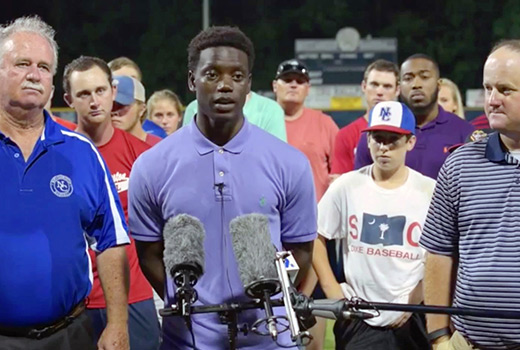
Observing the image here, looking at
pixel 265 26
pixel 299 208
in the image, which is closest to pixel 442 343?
→ pixel 299 208

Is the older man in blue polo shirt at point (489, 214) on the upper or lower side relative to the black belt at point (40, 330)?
upper

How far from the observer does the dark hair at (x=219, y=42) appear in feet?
16.4

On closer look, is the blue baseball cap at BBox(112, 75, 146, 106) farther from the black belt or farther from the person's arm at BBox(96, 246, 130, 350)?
the black belt

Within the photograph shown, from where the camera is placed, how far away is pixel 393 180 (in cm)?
752

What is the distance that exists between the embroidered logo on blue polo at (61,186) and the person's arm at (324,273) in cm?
236

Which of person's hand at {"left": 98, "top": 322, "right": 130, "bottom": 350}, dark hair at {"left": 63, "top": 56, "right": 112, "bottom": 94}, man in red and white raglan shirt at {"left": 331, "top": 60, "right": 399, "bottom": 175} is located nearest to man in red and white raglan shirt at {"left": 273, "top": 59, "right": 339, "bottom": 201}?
man in red and white raglan shirt at {"left": 331, "top": 60, "right": 399, "bottom": 175}

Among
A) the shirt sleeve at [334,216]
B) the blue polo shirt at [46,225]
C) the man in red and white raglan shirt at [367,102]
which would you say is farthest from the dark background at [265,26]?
the blue polo shirt at [46,225]

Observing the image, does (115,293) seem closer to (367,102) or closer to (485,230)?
(485,230)

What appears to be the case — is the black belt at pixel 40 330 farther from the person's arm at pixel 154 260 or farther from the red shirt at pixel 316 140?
the red shirt at pixel 316 140

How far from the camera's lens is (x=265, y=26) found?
1108 inches

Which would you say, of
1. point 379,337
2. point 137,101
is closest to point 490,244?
point 379,337

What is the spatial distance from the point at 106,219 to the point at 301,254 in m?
1.00

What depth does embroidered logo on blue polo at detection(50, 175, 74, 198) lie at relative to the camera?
5.36 meters

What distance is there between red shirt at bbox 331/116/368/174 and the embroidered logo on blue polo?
4906 mm
